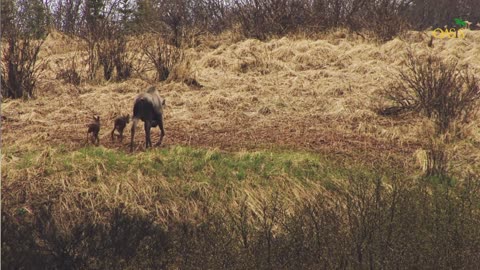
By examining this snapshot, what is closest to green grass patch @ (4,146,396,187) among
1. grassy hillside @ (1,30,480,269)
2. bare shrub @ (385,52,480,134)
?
grassy hillside @ (1,30,480,269)

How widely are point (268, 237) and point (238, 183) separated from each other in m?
1.80

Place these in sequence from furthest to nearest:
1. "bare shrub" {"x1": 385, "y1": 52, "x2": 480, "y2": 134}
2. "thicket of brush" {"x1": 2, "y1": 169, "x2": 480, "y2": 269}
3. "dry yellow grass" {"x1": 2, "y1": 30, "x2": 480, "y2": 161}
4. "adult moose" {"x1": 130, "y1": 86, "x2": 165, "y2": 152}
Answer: "bare shrub" {"x1": 385, "y1": 52, "x2": 480, "y2": 134}
"dry yellow grass" {"x1": 2, "y1": 30, "x2": 480, "y2": 161}
"adult moose" {"x1": 130, "y1": 86, "x2": 165, "y2": 152}
"thicket of brush" {"x1": 2, "y1": 169, "x2": 480, "y2": 269}

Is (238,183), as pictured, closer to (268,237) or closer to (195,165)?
(195,165)

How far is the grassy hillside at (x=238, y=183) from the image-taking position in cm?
559

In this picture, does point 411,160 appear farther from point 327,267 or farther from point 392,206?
point 327,267

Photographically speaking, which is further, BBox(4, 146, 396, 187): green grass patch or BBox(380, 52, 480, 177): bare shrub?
Answer: BBox(380, 52, 480, 177): bare shrub

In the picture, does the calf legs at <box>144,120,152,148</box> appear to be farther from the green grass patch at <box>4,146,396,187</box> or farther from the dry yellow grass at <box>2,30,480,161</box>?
the dry yellow grass at <box>2,30,480,161</box>

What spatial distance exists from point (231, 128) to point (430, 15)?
25.0 metres

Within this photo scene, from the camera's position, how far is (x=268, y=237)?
562 cm

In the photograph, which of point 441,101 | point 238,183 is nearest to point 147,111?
point 238,183

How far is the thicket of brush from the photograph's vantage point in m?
5.27

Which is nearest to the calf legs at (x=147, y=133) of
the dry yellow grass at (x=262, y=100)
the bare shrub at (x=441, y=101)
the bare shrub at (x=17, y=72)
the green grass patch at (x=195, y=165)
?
the green grass patch at (x=195, y=165)

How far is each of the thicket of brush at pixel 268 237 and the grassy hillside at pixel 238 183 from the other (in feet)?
0.05

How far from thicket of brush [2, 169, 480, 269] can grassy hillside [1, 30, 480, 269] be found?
16mm
